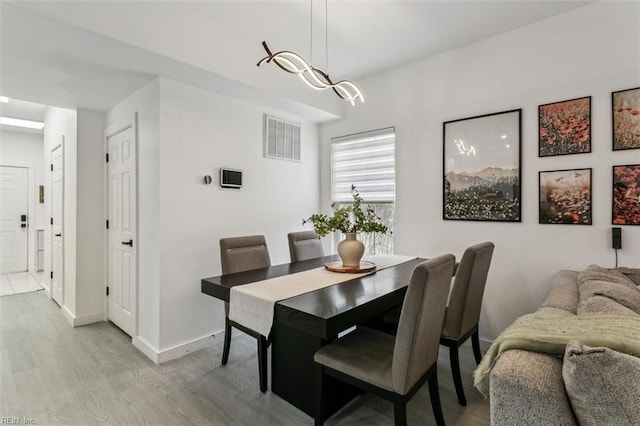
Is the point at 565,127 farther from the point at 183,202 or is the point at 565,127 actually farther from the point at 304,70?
the point at 183,202

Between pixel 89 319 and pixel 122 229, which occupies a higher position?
pixel 122 229

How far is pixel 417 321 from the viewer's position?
1.44 m

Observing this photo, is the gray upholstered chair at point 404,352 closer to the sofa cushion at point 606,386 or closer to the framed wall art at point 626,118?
the sofa cushion at point 606,386

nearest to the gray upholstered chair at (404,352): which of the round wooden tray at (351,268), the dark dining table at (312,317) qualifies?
the dark dining table at (312,317)

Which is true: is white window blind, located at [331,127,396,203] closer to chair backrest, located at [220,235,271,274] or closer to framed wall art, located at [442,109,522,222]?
framed wall art, located at [442,109,522,222]

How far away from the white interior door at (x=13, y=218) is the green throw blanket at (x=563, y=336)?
7.90 metres

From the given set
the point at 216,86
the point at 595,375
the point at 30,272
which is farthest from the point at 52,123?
the point at 595,375

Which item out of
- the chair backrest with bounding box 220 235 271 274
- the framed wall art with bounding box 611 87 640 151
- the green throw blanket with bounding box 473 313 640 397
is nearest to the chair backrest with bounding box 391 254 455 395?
the green throw blanket with bounding box 473 313 640 397

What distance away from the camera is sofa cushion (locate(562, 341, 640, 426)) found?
2.59ft

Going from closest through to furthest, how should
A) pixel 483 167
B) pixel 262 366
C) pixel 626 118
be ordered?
pixel 262 366, pixel 626 118, pixel 483 167

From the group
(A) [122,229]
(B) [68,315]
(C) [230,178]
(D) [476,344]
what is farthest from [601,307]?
(B) [68,315]

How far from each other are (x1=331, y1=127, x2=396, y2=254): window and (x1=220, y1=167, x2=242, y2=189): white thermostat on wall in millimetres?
1384

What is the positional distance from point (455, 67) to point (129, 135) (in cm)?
329

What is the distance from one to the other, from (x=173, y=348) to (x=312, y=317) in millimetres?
1867
